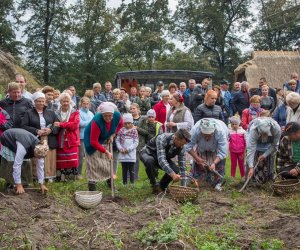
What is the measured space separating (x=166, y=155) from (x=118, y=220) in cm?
181

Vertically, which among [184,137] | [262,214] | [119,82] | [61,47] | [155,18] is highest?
[155,18]

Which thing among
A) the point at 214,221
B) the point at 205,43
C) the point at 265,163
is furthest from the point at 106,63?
the point at 214,221

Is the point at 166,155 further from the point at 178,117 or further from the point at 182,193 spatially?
the point at 178,117

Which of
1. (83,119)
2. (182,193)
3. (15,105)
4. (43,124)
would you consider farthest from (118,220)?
(83,119)

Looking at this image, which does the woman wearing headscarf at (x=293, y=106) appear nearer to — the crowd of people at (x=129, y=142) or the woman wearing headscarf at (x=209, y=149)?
the crowd of people at (x=129, y=142)

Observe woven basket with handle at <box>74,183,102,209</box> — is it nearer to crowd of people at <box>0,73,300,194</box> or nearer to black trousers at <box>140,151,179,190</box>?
crowd of people at <box>0,73,300,194</box>

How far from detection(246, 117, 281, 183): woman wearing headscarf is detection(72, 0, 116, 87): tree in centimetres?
2375

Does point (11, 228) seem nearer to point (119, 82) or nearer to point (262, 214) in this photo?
point (262, 214)

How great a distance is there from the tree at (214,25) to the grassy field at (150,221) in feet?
98.5

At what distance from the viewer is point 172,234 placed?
504 centimetres

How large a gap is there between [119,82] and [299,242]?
1404 centimetres

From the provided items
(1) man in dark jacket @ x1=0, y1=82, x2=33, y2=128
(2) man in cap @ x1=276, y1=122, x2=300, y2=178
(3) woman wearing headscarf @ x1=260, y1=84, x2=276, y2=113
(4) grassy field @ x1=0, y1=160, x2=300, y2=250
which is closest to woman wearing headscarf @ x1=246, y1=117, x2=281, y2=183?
(2) man in cap @ x1=276, y1=122, x2=300, y2=178

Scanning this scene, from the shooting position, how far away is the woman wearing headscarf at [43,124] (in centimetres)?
808

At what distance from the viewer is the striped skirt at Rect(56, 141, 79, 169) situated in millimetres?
8922
